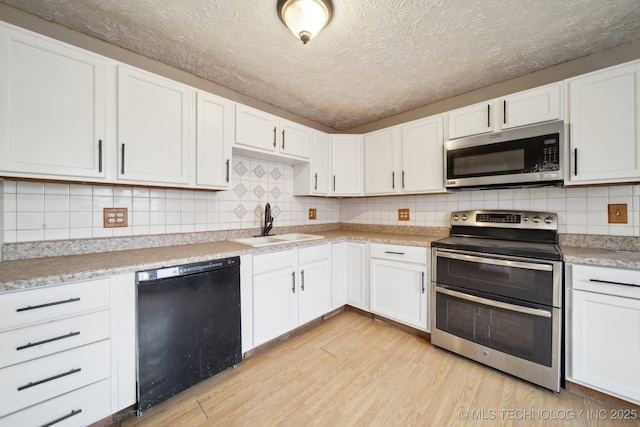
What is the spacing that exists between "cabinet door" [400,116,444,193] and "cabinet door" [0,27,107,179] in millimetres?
2417

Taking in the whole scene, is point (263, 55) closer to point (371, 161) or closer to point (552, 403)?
point (371, 161)

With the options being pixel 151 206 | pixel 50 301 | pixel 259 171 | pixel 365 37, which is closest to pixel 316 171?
pixel 259 171

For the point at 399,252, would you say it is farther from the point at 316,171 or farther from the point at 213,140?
the point at 213,140

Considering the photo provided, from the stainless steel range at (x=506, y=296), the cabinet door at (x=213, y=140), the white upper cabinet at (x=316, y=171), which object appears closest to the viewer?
the stainless steel range at (x=506, y=296)

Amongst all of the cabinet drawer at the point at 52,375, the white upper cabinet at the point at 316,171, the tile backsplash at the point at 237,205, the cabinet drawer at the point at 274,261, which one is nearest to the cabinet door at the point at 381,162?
the tile backsplash at the point at 237,205

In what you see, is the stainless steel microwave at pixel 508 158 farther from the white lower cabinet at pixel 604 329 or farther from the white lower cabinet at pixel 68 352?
the white lower cabinet at pixel 68 352

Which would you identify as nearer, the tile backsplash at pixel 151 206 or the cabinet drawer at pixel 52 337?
the cabinet drawer at pixel 52 337

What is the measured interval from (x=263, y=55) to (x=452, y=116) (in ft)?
5.53

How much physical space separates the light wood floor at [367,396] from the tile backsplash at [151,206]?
46.5 inches

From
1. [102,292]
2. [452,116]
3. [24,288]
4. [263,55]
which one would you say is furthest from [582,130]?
[24,288]

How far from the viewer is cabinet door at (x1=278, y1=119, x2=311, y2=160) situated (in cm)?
236

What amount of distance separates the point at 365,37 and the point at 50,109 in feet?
6.12

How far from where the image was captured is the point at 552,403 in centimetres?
145

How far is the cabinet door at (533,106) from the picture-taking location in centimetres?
172
